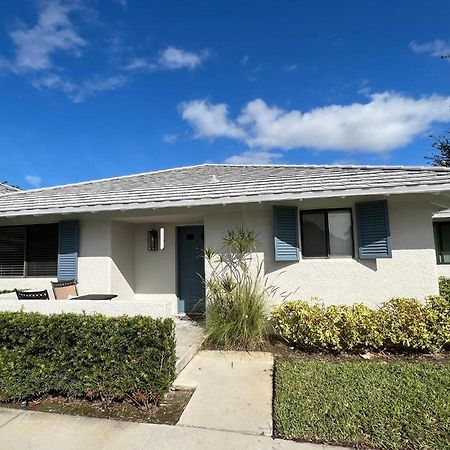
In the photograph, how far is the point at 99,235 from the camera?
8828 millimetres

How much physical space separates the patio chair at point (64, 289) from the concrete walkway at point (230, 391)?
438 cm

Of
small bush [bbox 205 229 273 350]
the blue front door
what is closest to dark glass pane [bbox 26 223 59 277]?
the blue front door

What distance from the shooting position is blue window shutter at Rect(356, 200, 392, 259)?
6.89 meters

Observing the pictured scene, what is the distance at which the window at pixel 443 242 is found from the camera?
14.3 m

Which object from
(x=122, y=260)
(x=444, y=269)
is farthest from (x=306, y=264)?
(x=444, y=269)

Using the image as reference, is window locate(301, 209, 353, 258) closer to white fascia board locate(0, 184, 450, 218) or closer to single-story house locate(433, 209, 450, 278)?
white fascia board locate(0, 184, 450, 218)

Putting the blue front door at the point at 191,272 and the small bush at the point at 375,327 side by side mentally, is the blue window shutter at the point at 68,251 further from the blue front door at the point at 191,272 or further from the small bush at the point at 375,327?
the small bush at the point at 375,327

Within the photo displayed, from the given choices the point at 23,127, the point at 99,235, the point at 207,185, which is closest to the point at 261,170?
the point at 207,185

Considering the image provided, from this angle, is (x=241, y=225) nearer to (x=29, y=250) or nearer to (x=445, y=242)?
(x=29, y=250)

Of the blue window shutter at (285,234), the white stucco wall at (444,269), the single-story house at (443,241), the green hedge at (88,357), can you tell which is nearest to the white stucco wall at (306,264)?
the blue window shutter at (285,234)

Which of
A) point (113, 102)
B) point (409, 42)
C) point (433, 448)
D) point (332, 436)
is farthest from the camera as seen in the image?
point (113, 102)

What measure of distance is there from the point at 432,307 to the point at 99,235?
27.8ft

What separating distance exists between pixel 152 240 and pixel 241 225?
135 inches

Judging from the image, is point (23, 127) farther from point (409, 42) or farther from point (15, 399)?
point (409, 42)
